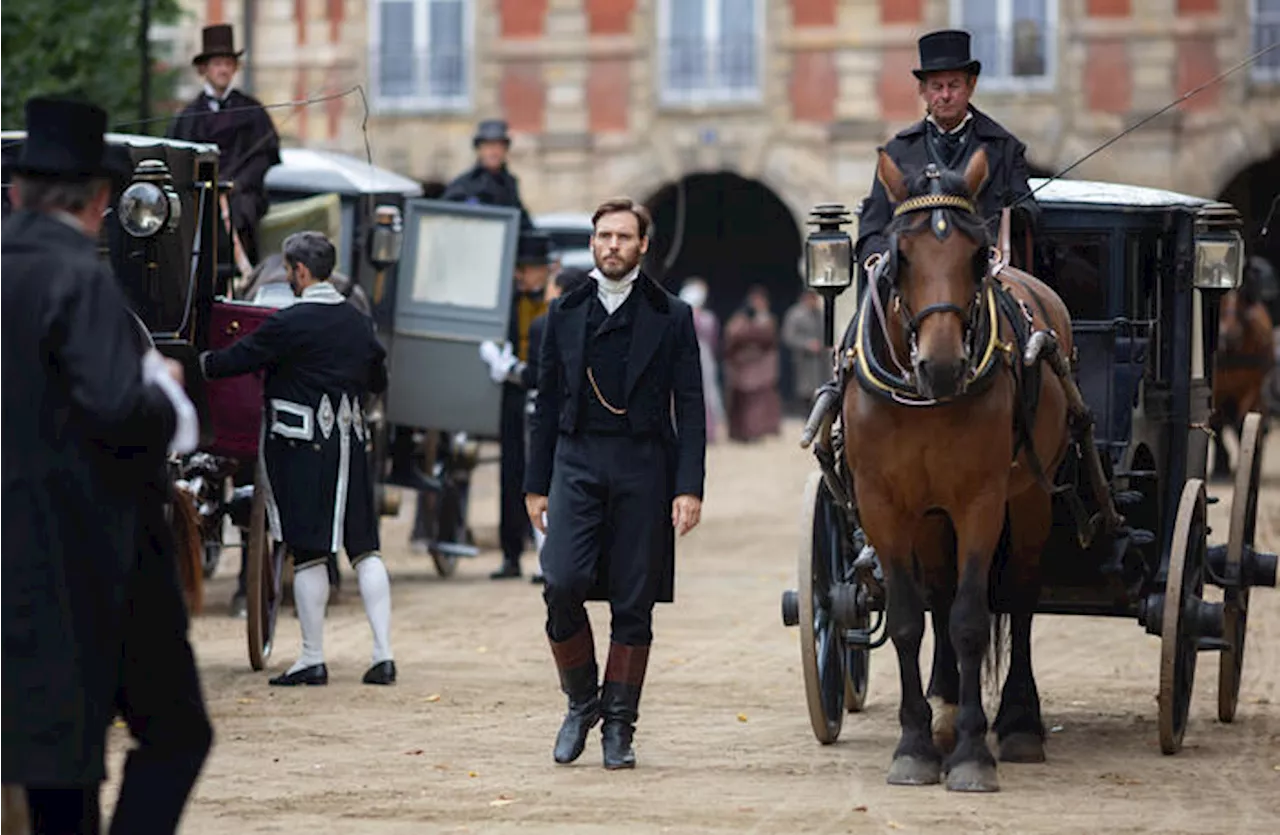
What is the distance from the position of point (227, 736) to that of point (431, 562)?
832cm

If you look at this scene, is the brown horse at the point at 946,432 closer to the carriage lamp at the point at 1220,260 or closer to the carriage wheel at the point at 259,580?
the carriage lamp at the point at 1220,260

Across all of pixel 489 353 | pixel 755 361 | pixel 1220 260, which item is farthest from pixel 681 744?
pixel 755 361

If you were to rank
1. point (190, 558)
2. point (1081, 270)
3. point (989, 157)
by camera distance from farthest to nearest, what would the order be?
point (1081, 270), point (989, 157), point (190, 558)

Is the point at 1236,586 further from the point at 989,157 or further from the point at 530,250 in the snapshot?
the point at 530,250

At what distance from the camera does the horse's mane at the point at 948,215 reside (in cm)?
891

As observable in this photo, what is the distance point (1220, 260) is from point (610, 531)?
8.35 ft

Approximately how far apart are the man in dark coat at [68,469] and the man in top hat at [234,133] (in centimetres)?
839

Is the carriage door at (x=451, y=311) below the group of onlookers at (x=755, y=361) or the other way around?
the other way around

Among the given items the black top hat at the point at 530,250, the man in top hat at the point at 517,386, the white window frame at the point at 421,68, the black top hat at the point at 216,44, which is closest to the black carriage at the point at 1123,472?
the black top hat at the point at 216,44

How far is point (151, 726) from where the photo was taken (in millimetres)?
6461

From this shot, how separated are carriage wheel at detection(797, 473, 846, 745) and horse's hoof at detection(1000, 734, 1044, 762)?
24.9 inches

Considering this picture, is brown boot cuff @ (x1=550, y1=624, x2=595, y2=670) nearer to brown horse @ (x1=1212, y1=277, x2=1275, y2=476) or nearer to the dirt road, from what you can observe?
the dirt road

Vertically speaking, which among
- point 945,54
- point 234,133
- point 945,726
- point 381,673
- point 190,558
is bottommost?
point 381,673

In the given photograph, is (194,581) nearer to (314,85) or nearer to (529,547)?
(529,547)
